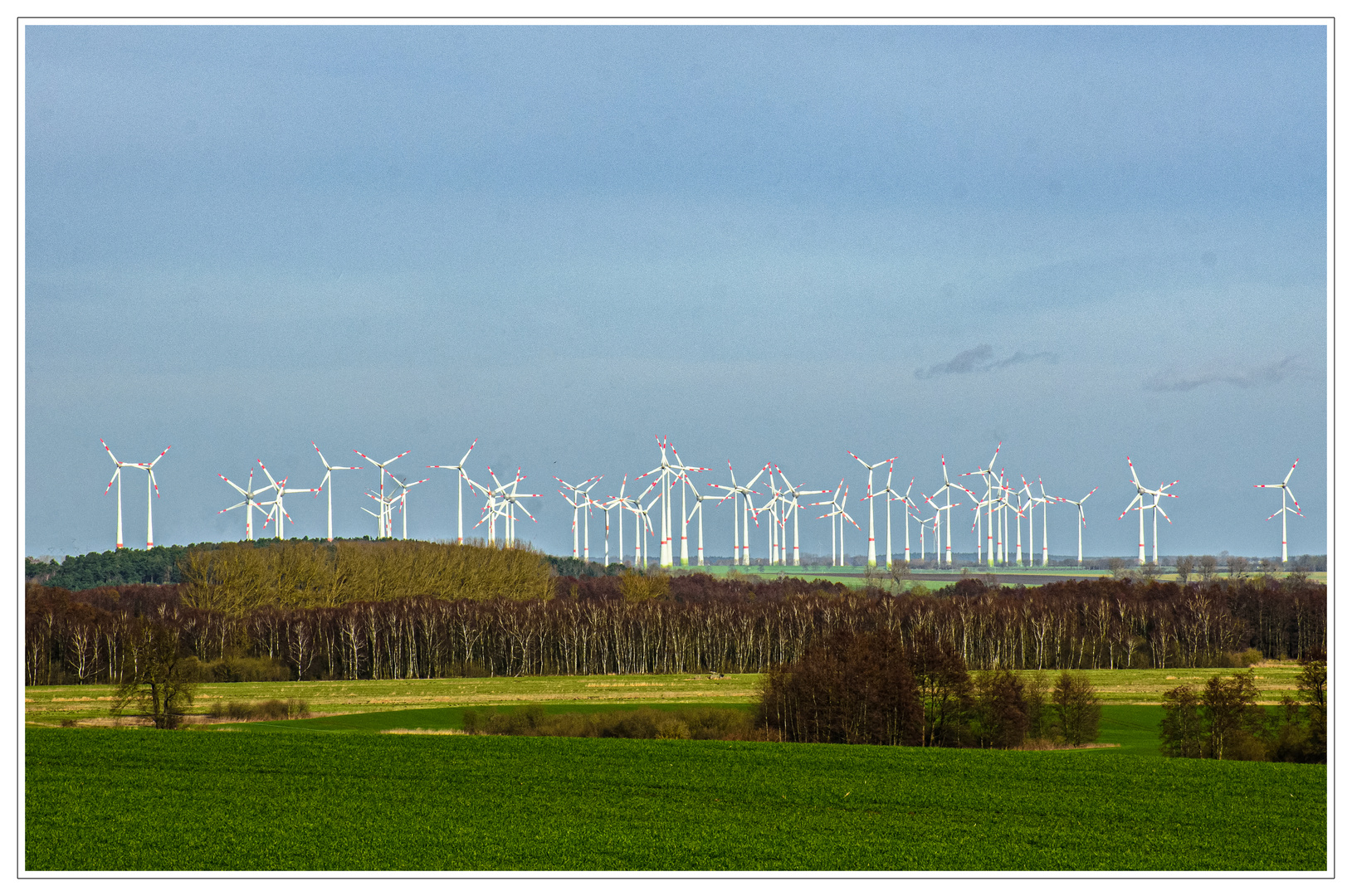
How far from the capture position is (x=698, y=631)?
103m

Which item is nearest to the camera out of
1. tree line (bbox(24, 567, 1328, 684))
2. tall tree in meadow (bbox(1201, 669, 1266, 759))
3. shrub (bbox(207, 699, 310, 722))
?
tall tree in meadow (bbox(1201, 669, 1266, 759))

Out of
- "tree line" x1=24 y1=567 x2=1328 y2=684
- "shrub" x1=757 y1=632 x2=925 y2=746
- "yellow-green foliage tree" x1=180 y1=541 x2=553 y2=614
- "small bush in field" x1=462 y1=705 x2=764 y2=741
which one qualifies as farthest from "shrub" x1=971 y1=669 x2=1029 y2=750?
"yellow-green foliage tree" x1=180 y1=541 x2=553 y2=614

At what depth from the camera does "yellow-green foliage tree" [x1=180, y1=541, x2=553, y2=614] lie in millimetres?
117438

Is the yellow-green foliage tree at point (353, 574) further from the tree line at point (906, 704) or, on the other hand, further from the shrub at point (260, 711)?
the tree line at point (906, 704)

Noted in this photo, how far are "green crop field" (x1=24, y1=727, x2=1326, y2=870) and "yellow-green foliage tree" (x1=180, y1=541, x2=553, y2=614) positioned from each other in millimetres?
77322

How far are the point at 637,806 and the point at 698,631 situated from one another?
7504 cm

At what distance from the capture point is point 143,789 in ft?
99.8

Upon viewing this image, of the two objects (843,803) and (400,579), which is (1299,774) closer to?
(843,803)

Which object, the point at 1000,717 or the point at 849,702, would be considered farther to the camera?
the point at 1000,717

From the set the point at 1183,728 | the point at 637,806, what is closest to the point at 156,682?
the point at 637,806

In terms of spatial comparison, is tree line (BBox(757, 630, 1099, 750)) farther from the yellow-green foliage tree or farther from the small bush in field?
the yellow-green foliage tree

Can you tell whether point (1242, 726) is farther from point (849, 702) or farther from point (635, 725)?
point (635, 725)

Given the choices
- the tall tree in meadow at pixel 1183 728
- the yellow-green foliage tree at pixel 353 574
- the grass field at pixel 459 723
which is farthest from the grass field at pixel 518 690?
the yellow-green foliage tree at pixel 353 574
